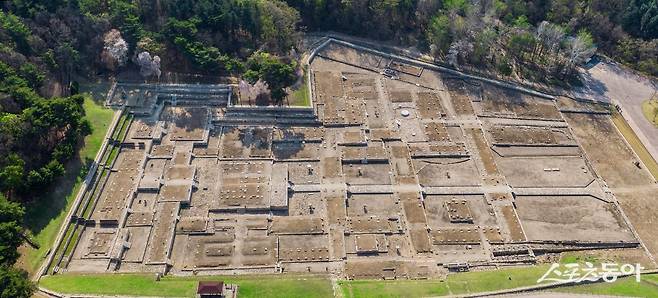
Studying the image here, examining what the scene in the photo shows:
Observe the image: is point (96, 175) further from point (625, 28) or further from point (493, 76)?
point (625, 28)

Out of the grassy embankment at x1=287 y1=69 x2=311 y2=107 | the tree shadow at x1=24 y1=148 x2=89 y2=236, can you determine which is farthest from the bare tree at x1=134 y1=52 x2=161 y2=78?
the grassy embankment at x1=287 y1=69 x2=311 y2=107

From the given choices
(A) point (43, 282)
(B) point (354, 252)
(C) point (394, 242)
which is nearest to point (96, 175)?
(A) point (43, 282)

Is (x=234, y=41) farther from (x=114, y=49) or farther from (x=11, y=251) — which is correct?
(x=11, y=251)

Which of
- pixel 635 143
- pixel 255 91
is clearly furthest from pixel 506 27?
pixel 255 91

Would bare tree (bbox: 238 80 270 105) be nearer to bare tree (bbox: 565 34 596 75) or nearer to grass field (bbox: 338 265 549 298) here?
grass field (bbox: 338 265 549 298)

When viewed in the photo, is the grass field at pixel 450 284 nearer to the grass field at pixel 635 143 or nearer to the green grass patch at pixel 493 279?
the green grass patch at pixel 493 279

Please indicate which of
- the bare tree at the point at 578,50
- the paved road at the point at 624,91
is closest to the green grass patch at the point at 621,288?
the paved road at the point at 624,91
